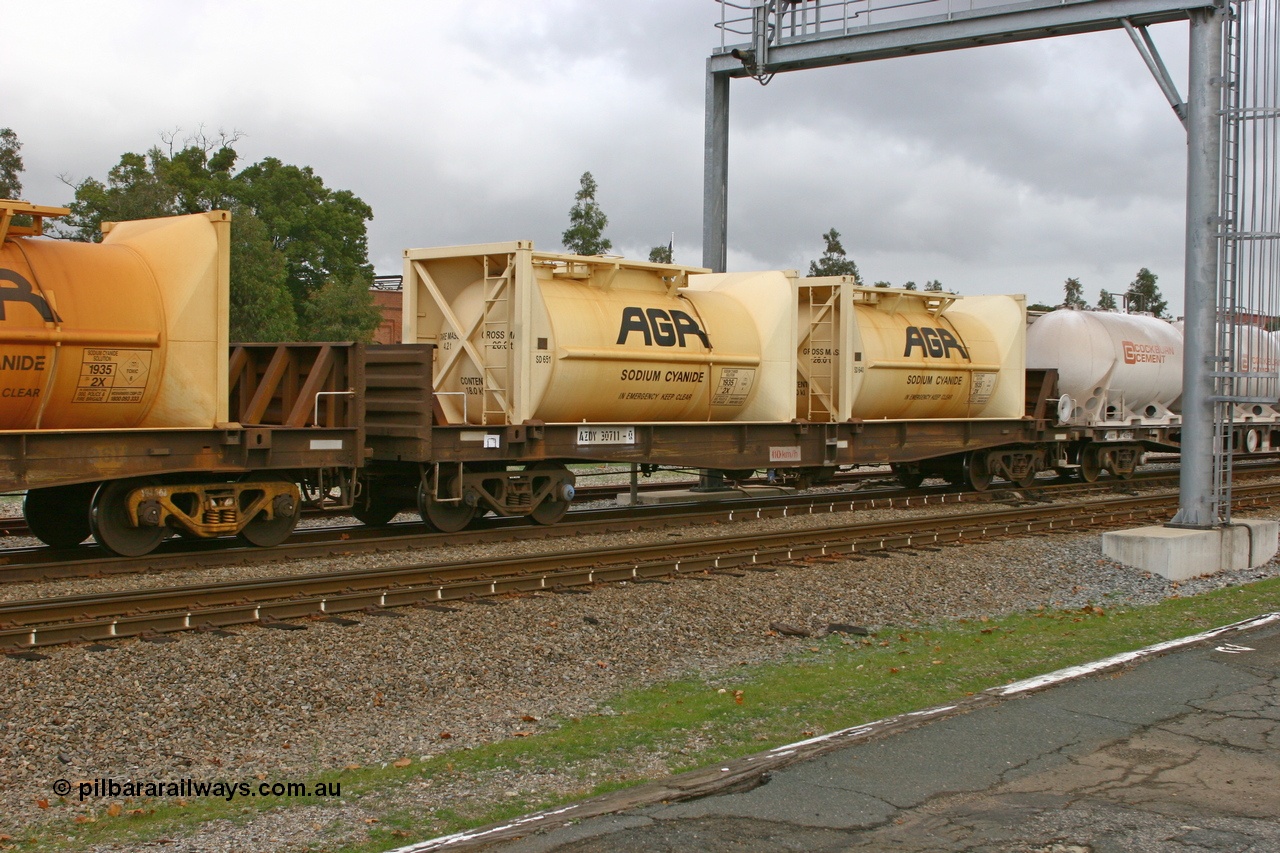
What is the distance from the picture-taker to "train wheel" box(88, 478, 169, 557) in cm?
1170

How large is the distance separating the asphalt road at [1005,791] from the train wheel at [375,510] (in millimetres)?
9780

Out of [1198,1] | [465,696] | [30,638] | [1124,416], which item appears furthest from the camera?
[1124,416]

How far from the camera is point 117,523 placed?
11852 mm

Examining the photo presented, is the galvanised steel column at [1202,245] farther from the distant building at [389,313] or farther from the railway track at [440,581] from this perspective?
the distant building at [389,313]

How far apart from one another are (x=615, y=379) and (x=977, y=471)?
9222 mm

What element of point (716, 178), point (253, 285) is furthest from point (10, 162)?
point (716, 178)

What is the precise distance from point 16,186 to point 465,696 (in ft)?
176

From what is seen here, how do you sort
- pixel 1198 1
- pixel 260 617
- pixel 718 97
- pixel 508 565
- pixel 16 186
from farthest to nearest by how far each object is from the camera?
pixel 16 186 < pixel 718 97 < pixel 1198 1 < pixel 508 565 < pixel 260 617

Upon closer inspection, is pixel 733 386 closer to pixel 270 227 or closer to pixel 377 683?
pixel 377 683

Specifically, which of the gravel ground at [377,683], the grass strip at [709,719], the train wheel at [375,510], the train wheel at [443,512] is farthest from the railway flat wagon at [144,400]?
the grass strip at [709,719]

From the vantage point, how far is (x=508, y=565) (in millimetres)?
11438

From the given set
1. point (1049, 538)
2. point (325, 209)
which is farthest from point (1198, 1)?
point (325, 209)

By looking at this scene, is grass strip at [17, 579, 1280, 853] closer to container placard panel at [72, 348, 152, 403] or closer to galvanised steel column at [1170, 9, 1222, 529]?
Result: galvanised steel column at [1170, 9, 1222, 529]

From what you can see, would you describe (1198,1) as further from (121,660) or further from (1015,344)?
(121,660)
